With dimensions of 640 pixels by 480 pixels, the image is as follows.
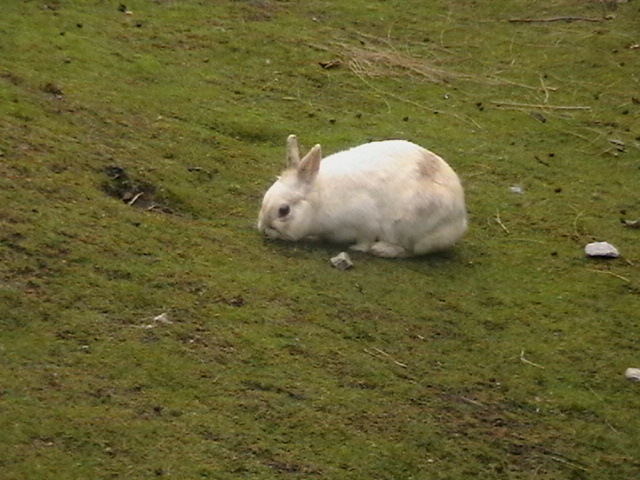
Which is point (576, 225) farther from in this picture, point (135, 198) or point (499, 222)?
point (135, 198)

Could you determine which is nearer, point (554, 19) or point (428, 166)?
point (428, 166)

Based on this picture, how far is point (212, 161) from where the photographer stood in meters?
8.30

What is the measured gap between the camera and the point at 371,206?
7434 mm

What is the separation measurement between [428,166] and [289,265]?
111cm

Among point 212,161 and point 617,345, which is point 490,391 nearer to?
point 617,345

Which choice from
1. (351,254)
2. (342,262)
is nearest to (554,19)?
(351,254)

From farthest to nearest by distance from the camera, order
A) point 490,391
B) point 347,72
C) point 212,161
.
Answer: point 347,72, point 212,161, point 490,391

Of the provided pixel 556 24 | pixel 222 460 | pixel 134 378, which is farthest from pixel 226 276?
pixel 556 24

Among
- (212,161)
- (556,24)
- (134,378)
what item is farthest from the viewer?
(556,24)

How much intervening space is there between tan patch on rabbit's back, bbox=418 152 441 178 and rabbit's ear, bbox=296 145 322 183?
1.89 ft

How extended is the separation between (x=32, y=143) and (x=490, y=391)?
3.16 metres

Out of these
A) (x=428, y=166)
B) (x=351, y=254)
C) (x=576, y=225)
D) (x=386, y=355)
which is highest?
(x=428, y=166)

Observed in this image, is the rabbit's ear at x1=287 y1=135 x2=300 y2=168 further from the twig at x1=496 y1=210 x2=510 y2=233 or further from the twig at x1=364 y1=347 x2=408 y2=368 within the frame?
the twig at x1=364 y1=347 x2=408 y2=368

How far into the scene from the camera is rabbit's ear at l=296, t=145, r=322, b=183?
7359 millimetres
